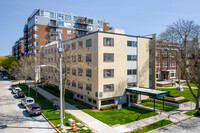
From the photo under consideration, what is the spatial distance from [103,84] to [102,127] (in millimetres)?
8323

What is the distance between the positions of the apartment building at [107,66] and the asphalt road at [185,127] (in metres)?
10.3

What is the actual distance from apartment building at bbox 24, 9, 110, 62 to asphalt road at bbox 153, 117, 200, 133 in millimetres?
46348

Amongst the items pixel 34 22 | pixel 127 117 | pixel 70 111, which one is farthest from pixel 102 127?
pixel 34 22

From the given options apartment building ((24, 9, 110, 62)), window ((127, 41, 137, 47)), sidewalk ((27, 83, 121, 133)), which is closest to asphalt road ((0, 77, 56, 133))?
sidewalk ((27, 83, 121, 133))

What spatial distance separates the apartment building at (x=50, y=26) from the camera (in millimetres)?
60000

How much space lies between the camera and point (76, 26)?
70812mm

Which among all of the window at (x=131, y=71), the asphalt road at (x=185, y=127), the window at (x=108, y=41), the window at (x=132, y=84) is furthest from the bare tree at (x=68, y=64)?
the asphalt road at (x=185, y=127)

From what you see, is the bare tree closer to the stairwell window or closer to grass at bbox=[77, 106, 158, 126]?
the stairwell window

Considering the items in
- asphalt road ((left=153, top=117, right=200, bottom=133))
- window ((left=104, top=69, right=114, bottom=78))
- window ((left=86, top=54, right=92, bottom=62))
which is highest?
window ((left=86, top=54, right=92, bottom=62))

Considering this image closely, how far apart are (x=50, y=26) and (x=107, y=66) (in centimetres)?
4607

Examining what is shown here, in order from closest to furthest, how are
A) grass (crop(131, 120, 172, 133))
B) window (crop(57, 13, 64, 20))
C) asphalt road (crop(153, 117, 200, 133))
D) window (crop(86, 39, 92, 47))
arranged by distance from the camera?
grass (crop(131, 120, 172, 133)) < asphalt road (crop(153, 117, 200, 133)) < window (crop(86, 39, 92, 47)) < window (crop(57, 13, 64, 20))

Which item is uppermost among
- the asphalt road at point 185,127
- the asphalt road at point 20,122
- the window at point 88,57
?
the window at point 88,57

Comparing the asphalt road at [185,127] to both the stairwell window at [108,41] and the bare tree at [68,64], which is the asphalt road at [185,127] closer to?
the bare tree at [68,64]

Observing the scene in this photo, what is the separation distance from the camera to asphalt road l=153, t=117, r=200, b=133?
1733 centimetres
